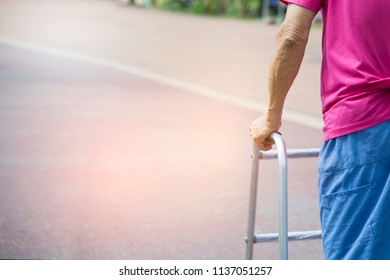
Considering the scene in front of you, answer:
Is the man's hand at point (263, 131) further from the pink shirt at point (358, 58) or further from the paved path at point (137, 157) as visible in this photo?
the paved path at point (137, 157)

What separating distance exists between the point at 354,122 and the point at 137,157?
5.51m

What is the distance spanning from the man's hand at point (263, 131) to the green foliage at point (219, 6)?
27279mm

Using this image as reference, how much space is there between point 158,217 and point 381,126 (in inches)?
142

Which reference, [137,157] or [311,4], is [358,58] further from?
[137,157]

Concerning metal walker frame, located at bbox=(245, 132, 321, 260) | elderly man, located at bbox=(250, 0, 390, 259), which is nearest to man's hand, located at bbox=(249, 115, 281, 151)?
metal walker frame, located at bbox=(245, 132, 321, 260)

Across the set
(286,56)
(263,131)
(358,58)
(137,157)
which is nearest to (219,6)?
(137,157)

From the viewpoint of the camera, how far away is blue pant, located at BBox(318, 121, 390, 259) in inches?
103

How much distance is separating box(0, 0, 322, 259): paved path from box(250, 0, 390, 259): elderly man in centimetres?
267

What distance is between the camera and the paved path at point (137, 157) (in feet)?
18.6

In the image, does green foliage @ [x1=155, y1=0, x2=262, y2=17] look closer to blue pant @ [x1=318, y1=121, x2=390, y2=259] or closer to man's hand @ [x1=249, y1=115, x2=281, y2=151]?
man's hand @ [x1=249, y1=115, x2=281, y2=151]

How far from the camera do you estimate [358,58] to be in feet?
8.71

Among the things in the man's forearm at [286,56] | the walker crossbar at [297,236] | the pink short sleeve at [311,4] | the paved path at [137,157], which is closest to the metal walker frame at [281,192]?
the walker crossbar at [297,236]

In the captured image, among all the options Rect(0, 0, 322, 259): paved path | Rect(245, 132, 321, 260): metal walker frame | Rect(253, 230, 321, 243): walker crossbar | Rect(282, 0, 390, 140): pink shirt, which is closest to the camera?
Rect(282, 0, 390, 140): pink shirt
